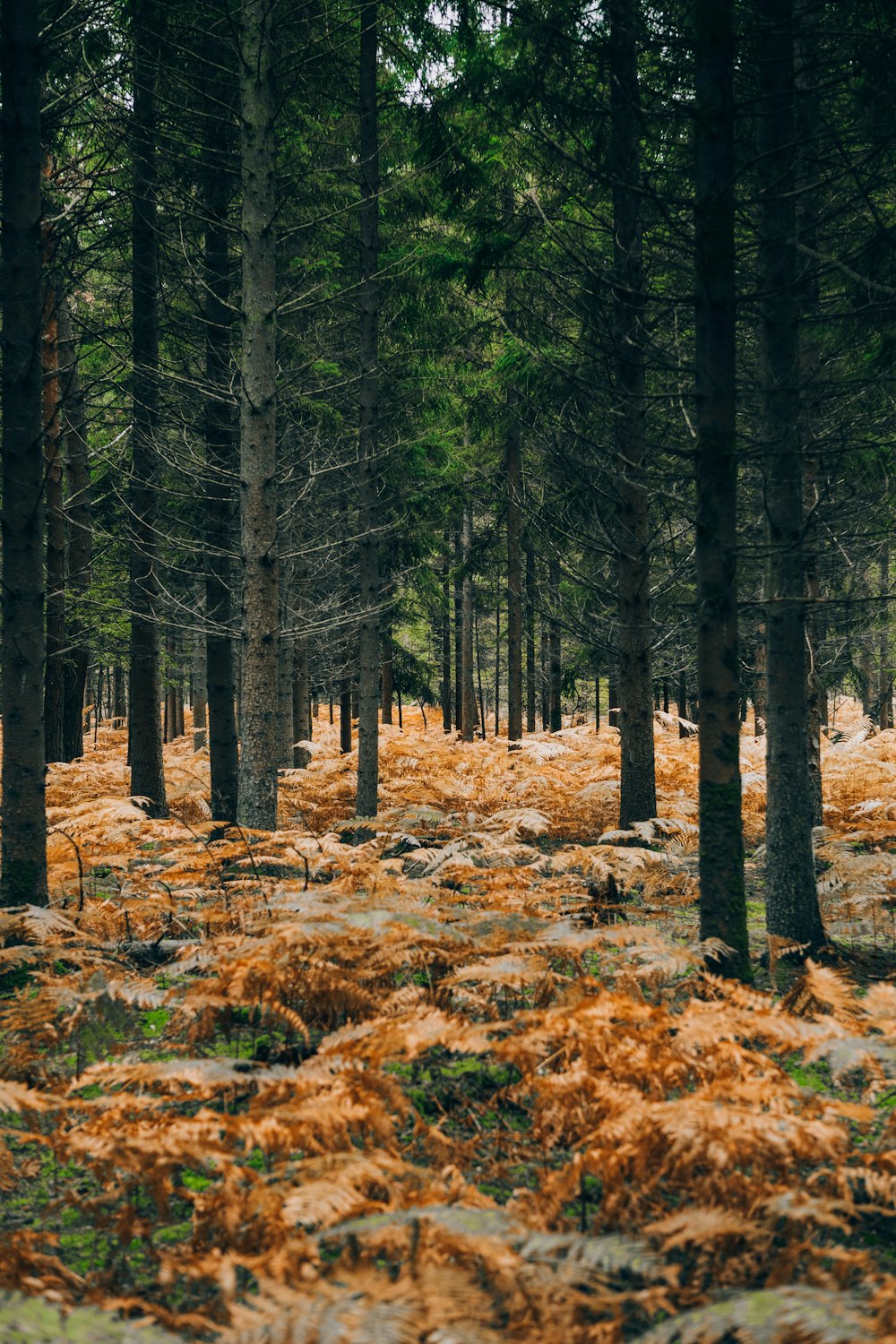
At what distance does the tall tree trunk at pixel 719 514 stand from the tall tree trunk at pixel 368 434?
5414mm

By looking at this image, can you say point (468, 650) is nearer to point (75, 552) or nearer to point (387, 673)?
point (387, 673)

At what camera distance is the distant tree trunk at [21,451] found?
217 inches

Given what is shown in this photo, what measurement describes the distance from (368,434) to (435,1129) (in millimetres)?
8575

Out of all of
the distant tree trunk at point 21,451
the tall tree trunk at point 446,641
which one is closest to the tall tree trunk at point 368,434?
the distant tree trunk at point 21,451

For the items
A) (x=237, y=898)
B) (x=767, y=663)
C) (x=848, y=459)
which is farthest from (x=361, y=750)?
(x=848, y=459)

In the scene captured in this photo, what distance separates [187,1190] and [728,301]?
505 cm

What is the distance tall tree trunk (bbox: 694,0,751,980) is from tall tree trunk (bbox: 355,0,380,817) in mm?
5414

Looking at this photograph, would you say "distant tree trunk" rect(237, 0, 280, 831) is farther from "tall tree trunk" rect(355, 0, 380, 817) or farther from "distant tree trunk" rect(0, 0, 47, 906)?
"tall tree trunk" rect(355, 0, 380, 817)

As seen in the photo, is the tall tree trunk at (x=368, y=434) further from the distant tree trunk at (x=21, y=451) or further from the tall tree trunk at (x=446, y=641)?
the tall tree trunk at (x=446, y=641)

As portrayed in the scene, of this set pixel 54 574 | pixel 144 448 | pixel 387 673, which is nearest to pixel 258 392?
pixel 144 448

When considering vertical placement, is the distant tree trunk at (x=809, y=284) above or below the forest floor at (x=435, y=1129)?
above

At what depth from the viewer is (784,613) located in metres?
5.95

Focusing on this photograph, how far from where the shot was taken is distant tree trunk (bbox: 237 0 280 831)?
7348 mm

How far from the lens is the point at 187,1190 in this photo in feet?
9.69
